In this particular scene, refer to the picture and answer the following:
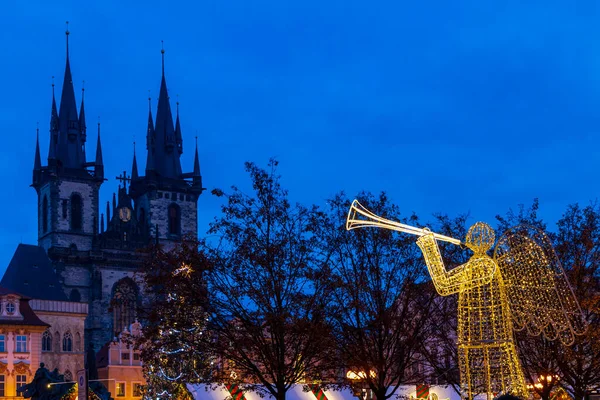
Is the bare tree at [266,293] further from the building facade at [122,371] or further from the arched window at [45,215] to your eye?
the arched window at [45,215]

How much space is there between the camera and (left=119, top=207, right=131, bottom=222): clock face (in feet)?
359

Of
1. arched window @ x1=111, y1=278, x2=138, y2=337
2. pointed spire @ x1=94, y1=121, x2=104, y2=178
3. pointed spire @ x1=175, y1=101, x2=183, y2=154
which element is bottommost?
arched window @ x1=111, y1=278, x2=138, y2=337

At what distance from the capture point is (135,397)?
76625 millimetres

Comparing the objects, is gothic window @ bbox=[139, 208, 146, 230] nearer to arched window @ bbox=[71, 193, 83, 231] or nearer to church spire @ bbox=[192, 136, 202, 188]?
church spire @ bbox=[192, 136, 202, 188]

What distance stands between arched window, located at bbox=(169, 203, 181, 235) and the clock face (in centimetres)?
486

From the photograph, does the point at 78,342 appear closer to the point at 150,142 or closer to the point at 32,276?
the point at 32,276

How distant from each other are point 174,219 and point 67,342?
1160 inches

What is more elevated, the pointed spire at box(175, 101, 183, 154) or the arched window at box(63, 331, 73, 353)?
the pointed spire at box(175, 101, 183, 154)

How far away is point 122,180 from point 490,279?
9625cm

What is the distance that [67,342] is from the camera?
85.9 meters

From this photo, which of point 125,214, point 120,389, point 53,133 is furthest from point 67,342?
point 53,133

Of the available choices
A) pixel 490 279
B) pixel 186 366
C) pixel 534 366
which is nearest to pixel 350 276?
pixel 534 366

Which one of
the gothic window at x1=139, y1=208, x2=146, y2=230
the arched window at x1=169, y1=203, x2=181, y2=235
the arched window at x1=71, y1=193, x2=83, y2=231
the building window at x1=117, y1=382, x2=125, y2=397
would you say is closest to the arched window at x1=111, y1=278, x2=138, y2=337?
the arched window at x1=71, y1=193, x2=83, y2=231

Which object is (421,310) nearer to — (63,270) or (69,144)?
(63,270)
